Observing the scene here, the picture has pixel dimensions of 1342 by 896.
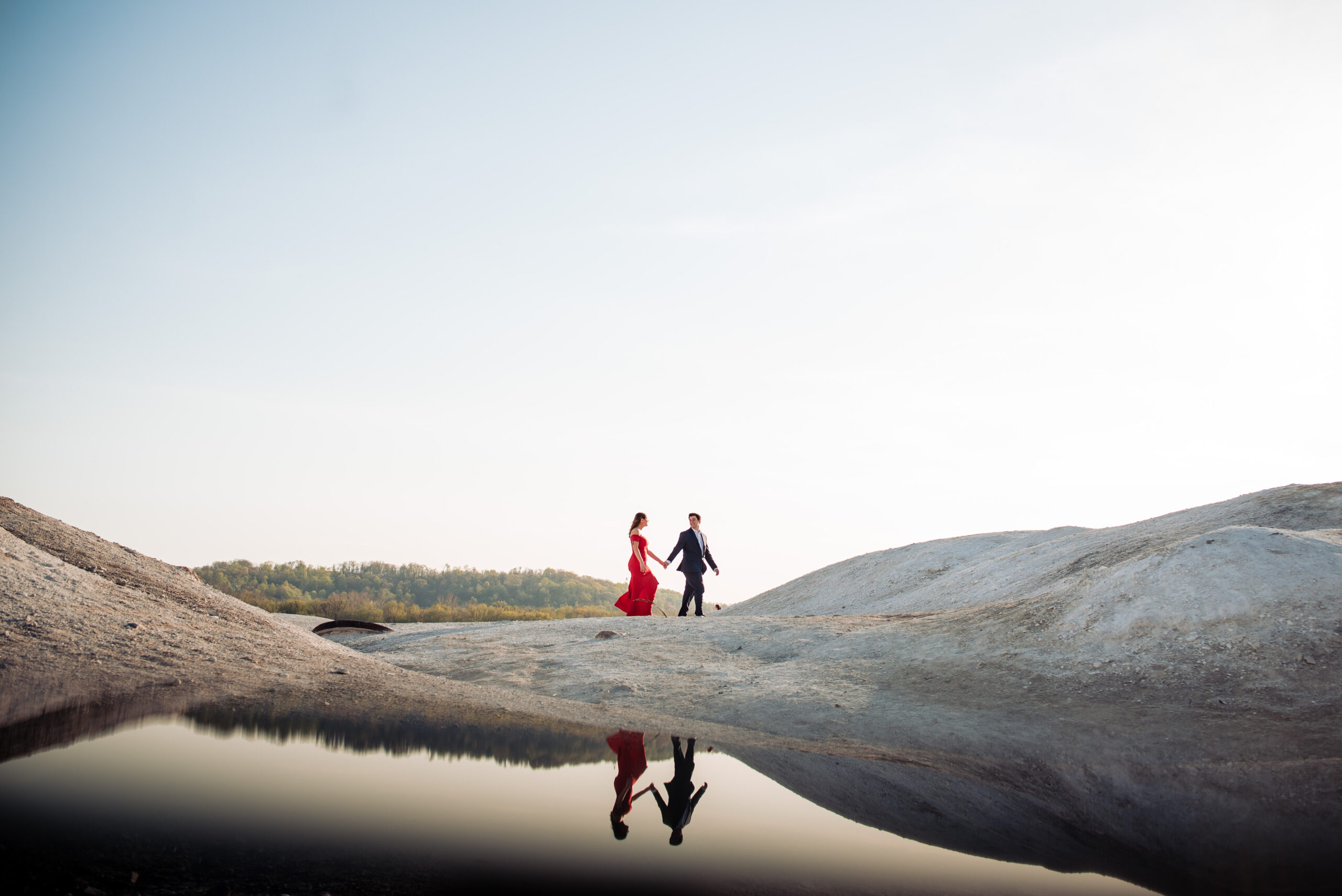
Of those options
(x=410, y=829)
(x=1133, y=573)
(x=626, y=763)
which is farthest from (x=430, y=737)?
(x=1133, y=573)

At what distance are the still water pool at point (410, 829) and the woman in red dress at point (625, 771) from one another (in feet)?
0.07

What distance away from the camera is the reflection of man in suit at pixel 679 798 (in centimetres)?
395

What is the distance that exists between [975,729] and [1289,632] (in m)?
3.90

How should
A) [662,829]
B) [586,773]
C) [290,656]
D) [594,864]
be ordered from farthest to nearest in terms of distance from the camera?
[290,656]
[586,773]
[662,829]
[594,864]

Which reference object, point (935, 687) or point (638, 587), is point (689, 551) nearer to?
point (638, 587)

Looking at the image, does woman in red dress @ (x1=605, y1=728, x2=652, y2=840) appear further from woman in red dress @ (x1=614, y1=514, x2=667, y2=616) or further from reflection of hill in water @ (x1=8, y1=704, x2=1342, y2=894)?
woman in red dress @ (x1=614, y1=514, x2=667, y2=616)

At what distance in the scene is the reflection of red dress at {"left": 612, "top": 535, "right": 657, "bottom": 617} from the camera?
15523 mm

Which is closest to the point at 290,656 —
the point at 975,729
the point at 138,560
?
the point at 138,560

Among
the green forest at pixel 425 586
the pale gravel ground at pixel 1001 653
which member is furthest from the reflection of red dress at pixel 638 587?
the green forest at pixel 425 586

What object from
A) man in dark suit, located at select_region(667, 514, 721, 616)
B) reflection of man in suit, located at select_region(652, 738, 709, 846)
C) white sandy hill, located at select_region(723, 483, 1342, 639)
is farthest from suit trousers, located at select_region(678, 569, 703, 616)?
reflection of man in suit, located at select_region(652, 738, 709, 846)

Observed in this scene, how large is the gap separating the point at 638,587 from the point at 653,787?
11.1 metres

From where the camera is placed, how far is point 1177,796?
5285 mm

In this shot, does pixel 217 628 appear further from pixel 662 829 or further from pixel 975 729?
pixel 975 729

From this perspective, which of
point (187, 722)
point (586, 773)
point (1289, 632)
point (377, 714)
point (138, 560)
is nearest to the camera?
point (586, 773)
